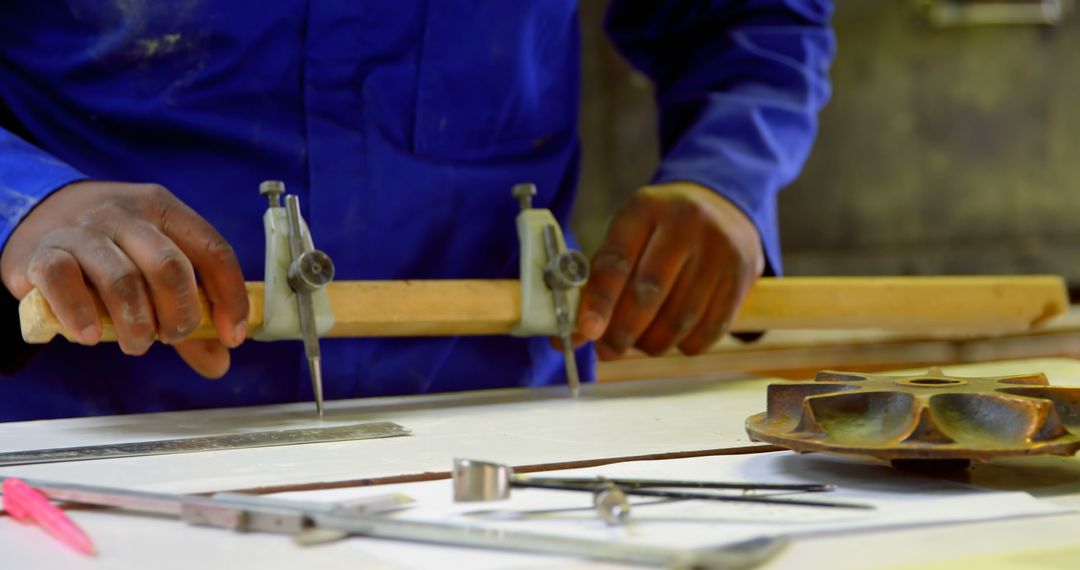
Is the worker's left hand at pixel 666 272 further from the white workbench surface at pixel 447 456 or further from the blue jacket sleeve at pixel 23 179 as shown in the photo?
the blue jacket sleeve at pixel 23 179

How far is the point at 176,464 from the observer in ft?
2.83

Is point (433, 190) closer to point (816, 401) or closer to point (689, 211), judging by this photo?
point (689, 211)

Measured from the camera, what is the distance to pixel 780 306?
144 centimetres

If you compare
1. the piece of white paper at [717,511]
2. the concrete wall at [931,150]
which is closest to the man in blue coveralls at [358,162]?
the piece of white paper at [717,511]

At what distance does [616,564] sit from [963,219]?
3144 millimetres

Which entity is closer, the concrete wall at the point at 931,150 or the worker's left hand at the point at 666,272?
the worker's left hand at the point at 666,272

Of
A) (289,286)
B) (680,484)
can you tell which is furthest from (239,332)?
(680,484)

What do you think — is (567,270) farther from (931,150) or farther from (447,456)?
(931,150)

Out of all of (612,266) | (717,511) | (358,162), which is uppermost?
(358,162)

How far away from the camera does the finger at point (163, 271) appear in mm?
1017

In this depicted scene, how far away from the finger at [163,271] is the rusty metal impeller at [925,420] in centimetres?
52

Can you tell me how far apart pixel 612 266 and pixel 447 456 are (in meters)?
0.52

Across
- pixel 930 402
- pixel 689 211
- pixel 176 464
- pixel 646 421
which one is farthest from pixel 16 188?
pixel 930 402

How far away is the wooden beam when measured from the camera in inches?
46.1
